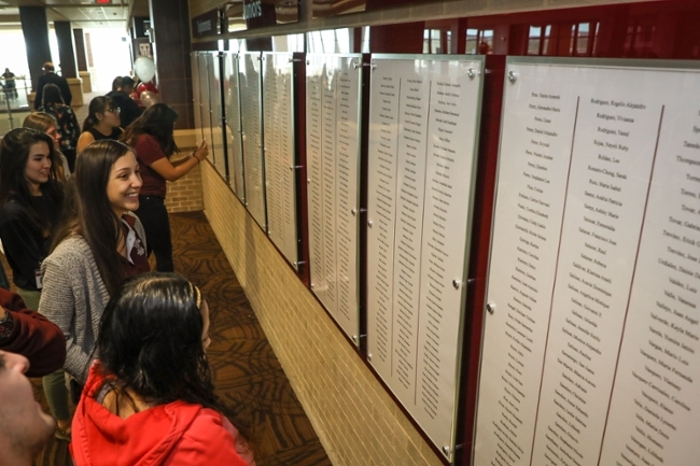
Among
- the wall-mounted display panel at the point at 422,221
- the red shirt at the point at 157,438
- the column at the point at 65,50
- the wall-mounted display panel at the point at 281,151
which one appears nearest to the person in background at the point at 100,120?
the wall-mounted display panel at the point at 281,151

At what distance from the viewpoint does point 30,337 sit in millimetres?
1576

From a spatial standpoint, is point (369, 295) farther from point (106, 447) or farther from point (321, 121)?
point (106, 447)

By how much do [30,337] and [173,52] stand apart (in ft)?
19.5

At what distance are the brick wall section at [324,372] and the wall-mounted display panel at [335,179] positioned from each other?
236 mm

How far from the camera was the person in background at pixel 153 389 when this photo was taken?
1220mm

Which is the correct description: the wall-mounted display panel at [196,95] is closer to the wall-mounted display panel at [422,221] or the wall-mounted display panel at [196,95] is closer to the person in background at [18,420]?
the wall-mounted display panel at [422,221]

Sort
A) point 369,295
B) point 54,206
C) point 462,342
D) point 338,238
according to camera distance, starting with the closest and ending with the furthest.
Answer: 1. point 462,342
2. point 369,295
3. point 338,238
4. point 54,206

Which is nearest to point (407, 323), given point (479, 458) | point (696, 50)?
point (479, 458)

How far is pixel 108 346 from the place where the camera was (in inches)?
53.4

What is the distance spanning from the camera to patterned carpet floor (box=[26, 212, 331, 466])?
9.66 ft

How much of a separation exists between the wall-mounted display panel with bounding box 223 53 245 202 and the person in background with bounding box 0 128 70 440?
57.2 inches

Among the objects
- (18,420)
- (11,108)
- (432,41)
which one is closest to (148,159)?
(432,41)

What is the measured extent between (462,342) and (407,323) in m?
0.33

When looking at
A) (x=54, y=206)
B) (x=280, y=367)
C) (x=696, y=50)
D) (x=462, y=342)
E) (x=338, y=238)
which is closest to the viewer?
(x=696, y=50)
